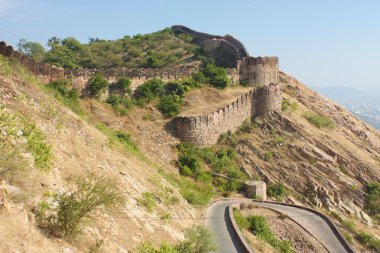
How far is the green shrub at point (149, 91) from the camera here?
87.8 ft

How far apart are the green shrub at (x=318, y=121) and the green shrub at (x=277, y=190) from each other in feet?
22.9

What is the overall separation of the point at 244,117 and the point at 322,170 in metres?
6.07

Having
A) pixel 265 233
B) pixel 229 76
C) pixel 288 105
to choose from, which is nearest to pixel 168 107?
pixel 229 76

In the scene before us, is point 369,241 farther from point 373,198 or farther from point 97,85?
point 97,85

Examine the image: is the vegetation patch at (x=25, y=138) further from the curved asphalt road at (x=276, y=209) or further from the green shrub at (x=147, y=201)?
the curved asphalt road at (x=276, y=209)

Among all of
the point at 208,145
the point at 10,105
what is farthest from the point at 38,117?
the point at 208,145

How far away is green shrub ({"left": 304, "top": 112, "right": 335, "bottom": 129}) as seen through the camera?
30.3m

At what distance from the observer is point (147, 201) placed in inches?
527

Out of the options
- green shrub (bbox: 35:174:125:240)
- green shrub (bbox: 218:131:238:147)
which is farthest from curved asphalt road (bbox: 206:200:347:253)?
green shrub (bbox: 35:174:125:240)

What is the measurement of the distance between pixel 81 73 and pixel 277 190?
13.3 m

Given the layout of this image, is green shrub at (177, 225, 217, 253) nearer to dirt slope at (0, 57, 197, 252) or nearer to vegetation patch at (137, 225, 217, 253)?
vegetation patch at (137, 225, 217, 253)

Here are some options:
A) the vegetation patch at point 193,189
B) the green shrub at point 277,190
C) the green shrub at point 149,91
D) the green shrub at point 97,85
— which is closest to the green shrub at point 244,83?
the green shrub at point 149,91

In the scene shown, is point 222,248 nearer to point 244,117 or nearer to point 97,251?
point 97,251

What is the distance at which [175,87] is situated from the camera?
1117 inches
